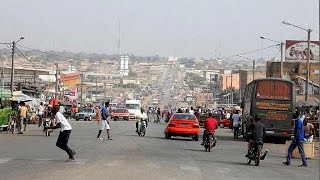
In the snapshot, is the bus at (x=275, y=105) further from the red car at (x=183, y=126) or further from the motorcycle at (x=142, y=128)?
the motorcycle at (x=142, y=128)

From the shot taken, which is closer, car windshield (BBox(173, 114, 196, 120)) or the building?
car windshield (BBox(173, 114, 196, 120))

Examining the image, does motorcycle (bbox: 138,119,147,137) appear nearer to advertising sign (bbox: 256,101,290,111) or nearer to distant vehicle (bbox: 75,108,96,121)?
advertising sign (bbox: 256,101,290,111)

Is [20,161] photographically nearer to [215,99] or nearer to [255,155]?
[255,155]

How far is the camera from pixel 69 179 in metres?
14.7

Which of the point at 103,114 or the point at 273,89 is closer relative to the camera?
the point at 103,114

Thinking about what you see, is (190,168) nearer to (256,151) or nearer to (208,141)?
(256,151)

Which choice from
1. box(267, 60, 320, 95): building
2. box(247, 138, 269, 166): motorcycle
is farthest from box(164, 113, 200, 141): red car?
box(267, 60, 320, 95): building

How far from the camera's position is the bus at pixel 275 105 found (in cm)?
3984

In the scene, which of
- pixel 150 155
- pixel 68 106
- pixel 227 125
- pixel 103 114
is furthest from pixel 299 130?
pixel 68 106

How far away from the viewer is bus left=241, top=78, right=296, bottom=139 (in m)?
39.8

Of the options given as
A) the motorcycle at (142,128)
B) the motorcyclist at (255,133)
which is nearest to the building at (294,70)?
the motorcycle at (142,128)

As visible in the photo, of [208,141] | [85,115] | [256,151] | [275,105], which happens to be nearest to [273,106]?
[275,105]

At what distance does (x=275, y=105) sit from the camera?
3997 cm

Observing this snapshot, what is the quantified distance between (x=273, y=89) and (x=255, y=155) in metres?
18.9
